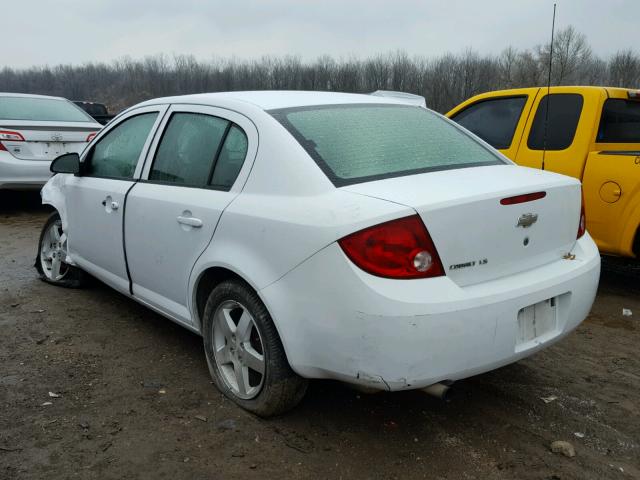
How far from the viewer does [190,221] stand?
2943 mm

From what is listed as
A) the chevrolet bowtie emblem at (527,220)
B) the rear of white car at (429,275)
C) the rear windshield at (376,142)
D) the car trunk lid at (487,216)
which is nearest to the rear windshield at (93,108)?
the rear windshield at (376,142)

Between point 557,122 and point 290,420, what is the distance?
3.72m

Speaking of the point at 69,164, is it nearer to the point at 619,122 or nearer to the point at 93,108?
the point at 619,122

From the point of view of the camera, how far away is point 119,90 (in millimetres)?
68500

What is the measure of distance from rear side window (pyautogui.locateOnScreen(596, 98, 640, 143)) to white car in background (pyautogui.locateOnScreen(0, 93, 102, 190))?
6.63 m

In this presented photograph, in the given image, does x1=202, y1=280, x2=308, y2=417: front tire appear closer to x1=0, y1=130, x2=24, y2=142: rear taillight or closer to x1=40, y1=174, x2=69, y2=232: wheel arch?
x1=40, y1=174, x2=69, y2=232: wheel arch

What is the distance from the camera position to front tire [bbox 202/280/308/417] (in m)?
2.60

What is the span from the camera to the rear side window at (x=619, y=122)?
16.3 feet

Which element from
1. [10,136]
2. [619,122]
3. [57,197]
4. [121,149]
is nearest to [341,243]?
[121,149]

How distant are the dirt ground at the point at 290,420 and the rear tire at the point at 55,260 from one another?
815 millimetres

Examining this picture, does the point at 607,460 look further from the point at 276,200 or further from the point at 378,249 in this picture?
the point at 276,200

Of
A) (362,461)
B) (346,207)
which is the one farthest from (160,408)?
(346,207)

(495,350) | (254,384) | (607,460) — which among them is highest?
(495,350)

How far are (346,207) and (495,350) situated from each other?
32.7 inches
